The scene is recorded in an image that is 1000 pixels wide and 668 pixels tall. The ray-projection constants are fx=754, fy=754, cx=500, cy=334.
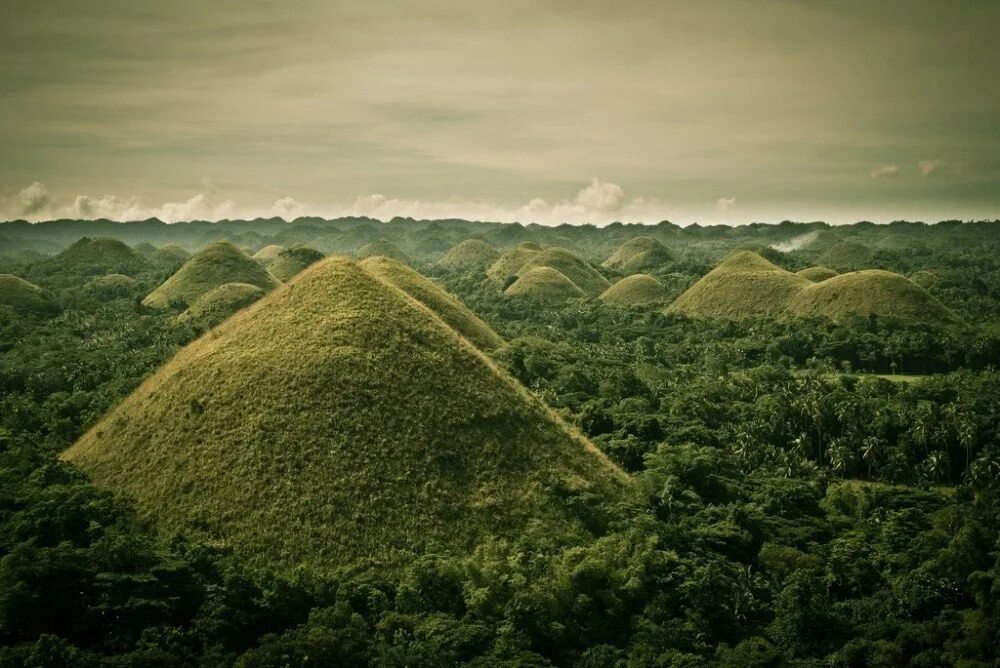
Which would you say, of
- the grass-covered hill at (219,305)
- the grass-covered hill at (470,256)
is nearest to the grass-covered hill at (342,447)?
the grass-covered hill at (219,305)

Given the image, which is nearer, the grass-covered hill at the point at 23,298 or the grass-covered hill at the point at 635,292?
the grass-covered hill at the point at 23,298

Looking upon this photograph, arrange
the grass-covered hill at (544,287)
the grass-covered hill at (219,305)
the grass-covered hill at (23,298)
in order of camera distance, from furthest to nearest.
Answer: the grass-covered hill at (544,287) → the grass-covered hill at (23,298) → the grass-covered hill at (219,305)

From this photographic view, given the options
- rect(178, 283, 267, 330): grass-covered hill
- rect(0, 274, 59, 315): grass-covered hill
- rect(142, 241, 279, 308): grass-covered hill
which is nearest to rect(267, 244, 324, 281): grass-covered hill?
rect(142, 241, 279, 308): grass-covered hill

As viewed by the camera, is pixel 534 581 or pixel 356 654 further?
pixel 534 581

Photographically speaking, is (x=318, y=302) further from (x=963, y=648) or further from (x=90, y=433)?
(x=963, y=648)

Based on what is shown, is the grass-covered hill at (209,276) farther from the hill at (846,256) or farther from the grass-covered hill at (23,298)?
the hill at (846,256)

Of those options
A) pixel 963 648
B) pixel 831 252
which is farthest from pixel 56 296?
pixel 831 252

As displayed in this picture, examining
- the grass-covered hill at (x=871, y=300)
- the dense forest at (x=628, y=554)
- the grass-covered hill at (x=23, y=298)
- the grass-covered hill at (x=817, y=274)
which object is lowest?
the dense forest at (x=628, y=554)
